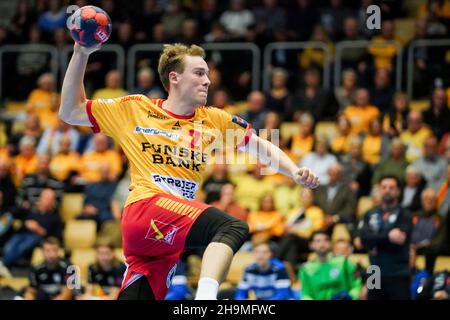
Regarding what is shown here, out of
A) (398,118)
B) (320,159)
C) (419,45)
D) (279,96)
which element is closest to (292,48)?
(279,96)

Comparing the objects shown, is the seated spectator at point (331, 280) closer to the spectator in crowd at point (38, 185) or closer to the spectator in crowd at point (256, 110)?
the spectator in crowd at point (256, 110)

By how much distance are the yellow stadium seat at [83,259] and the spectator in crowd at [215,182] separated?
2.11m

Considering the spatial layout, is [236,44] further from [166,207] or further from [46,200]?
[166,207]

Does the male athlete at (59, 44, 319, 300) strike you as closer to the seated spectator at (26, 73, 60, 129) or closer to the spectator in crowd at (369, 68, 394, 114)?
the spectator in crowd at (369, 68, 394, 114)

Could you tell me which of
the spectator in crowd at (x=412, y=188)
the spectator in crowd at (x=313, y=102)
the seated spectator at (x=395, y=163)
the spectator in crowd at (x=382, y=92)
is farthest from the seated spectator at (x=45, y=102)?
the spectator in crowd at (x=412, y=188)

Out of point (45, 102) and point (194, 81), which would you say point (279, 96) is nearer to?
point (45, 102)

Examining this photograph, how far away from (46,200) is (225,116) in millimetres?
9399

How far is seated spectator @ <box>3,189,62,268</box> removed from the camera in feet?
61.9

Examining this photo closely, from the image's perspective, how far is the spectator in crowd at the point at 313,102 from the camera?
66.4 feet

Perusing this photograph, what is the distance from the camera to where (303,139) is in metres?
19.6

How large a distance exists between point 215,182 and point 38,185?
10.9ft

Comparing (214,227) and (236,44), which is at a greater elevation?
(236,44)
